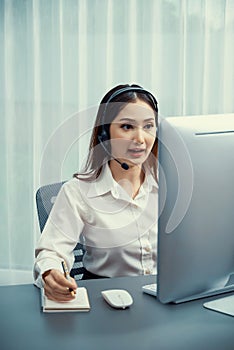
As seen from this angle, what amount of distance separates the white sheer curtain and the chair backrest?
1.16 meters

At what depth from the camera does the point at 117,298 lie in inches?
61.5

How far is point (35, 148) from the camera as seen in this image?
3.52 m

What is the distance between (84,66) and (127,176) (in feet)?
4.98

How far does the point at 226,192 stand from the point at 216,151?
96mm

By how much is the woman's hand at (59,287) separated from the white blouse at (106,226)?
0.92 feet

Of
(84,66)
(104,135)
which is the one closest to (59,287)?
(104,135)

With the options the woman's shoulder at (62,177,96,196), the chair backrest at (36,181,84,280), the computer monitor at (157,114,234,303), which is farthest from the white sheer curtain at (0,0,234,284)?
the computer monitor at (157,114,234,303)

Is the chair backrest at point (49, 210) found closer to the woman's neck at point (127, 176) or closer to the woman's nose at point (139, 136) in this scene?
the woman's neck at point (127, 176)

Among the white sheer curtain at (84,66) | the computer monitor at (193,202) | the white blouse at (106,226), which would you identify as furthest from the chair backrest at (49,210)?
the white sheer curtain at (84,66)

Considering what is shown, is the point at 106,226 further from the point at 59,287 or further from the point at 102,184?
the point at 59,287

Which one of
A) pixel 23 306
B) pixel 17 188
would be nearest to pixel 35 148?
pixel 17 188

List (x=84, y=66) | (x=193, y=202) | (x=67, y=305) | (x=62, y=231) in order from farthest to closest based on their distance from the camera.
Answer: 1. (x=84, y=66)
2. (x=62, y=231)
3. (x=67, y=305)
4. (x=193, y=202)

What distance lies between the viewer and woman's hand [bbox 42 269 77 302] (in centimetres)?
155

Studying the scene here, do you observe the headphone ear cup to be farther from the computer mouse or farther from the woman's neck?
the computer mouse
